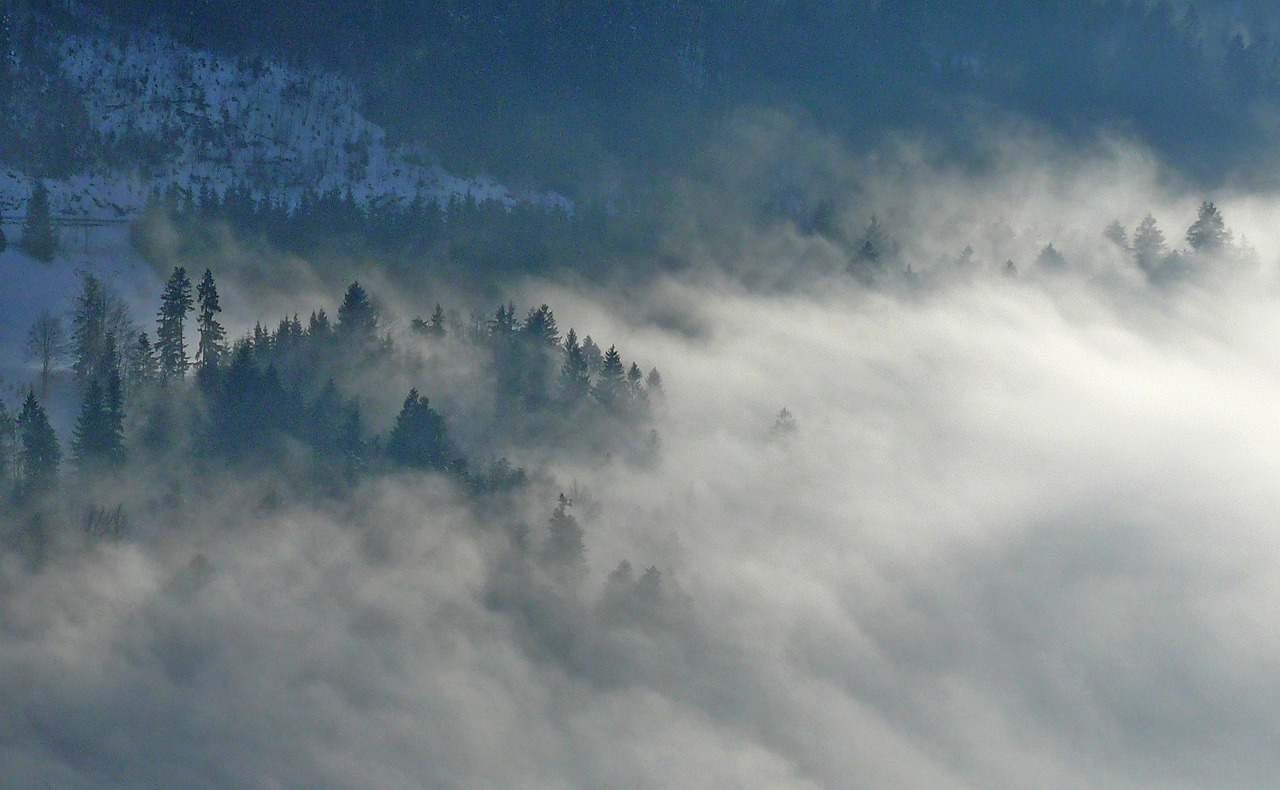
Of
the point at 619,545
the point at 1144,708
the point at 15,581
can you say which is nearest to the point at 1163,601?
the point at 1144,708

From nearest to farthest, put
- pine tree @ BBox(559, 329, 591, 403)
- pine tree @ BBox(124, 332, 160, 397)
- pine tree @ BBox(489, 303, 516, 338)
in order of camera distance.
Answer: pine tree @ BBox(124, 332, 160, 397) → pine tree @ BBox(559, 329, 591, 403) → pine tree @ BBox(489, 303, 516, 338)

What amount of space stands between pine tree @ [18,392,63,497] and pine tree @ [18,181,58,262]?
42.4 meters

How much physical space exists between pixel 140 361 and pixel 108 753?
1394 inches

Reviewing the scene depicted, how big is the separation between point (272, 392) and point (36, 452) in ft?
71.9

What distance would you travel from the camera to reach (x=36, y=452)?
120312 millimetres

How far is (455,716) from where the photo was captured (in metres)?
148

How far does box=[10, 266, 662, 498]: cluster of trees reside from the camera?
125000mm

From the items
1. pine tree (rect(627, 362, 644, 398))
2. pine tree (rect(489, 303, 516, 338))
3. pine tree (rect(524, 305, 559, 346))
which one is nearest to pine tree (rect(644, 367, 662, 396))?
pine tree (rect(627, 362, 644, 398))

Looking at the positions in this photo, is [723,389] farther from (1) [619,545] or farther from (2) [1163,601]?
(2) [1163,601]

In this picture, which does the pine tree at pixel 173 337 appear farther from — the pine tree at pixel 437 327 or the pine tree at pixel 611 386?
the pine tree at pixel 611 386

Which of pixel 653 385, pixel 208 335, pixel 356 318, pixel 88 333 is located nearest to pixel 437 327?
pixel 356 318

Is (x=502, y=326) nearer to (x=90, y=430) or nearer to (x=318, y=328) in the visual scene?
(x=318, y=328)

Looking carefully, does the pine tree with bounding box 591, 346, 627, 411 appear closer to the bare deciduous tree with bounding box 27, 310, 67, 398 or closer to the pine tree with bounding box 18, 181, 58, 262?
the bare deciduous tree with bounding box 27, 310, 67, 398

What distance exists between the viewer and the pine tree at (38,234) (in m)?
159
